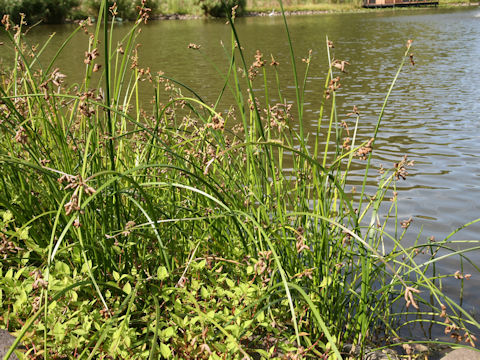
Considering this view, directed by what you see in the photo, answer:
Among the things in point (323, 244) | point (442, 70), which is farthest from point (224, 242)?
point (442, 70)

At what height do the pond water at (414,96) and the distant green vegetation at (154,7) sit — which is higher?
the distant green vegetation at (154,7)

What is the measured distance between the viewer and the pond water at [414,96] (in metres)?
4.35

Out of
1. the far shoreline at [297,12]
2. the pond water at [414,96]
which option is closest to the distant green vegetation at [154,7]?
the far shoreline at [297,12]

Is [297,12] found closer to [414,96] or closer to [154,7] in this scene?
[154,7]

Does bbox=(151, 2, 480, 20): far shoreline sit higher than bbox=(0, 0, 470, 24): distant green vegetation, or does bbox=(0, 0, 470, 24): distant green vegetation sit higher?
bbox=(0, 0, 470, 24): distant green vegetation

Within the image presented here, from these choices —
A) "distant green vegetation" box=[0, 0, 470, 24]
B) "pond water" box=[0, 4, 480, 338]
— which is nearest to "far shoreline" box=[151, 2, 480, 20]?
"distant green vegetation" box=[0, 0, 470, 24]

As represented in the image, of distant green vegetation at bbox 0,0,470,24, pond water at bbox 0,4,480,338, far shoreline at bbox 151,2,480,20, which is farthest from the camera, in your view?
far shoreline at bbox 151,2,480,20

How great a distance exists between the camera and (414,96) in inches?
369

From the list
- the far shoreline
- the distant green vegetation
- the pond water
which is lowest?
the pond water

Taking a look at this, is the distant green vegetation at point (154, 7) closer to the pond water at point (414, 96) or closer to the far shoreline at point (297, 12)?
the far shoreline at point (297, 12)

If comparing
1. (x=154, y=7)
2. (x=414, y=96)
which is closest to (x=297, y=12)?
(x=154, y=7)

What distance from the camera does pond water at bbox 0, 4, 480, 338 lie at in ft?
14.3

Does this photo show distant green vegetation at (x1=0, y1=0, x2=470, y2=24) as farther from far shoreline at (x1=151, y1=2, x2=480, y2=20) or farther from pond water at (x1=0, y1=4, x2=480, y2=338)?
pond water at (x1=0, y1=4, x2=480, y2=338)

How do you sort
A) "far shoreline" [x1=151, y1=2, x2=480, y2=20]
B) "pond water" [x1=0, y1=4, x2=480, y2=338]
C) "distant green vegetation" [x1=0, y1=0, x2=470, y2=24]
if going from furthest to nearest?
"far shoreline" [x1=151, y1=2, x2=480, y2=20] → "distant green vegetation" [x1=0, y1=0, x2=470, y2=24] → "pond water" [x1=0, y1=4, x2=480, y2=338]
